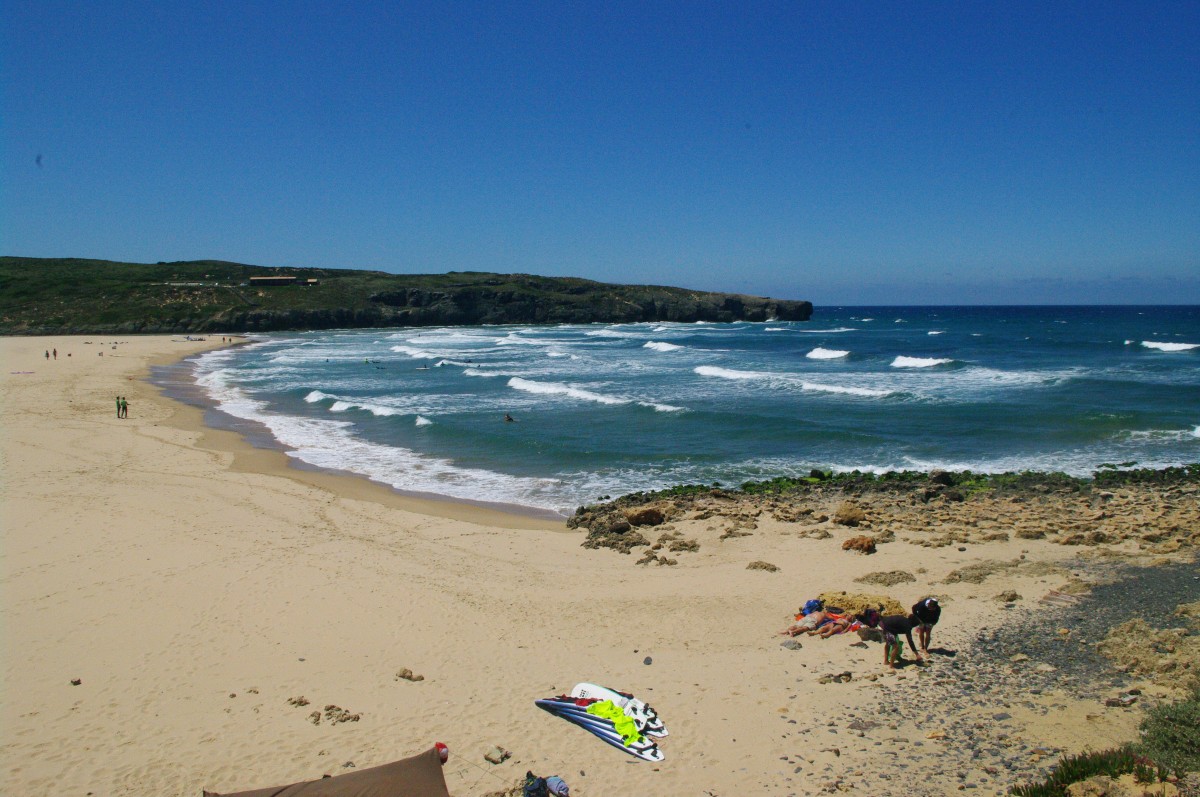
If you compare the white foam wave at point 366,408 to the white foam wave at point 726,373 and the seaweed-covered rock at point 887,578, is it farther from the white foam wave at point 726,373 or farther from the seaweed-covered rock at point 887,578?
the seaweed-covered rock at point 887,578

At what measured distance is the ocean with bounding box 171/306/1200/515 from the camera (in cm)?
2075

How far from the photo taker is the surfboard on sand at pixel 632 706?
748 centimetres

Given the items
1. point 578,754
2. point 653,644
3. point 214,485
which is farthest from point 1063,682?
point 214,485

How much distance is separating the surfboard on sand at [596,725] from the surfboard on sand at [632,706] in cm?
12

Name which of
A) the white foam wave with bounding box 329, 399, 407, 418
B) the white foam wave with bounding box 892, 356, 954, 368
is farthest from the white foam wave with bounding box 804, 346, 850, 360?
the white foam wave with bounding box 329, 399, 407, 418

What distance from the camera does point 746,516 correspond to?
51.6ft

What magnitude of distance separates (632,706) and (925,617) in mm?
3713

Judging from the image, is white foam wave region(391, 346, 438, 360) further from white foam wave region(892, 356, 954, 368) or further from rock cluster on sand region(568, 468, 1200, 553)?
rock cluster on sand region(568, 468, 1200, 553)

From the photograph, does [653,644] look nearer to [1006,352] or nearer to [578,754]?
[578,754]

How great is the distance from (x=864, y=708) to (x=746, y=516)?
7.98 m

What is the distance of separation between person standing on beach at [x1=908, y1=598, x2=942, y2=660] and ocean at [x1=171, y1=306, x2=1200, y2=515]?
9.54 metres

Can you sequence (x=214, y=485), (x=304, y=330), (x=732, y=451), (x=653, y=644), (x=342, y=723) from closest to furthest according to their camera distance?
(x=342, y=723)
(x=653, y=644)
(x=214, y=485)
(x=732, y=451)
(x=304, y=330)

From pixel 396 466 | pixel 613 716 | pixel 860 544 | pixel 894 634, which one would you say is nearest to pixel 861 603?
pixel 894 634

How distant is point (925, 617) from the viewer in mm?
8688
